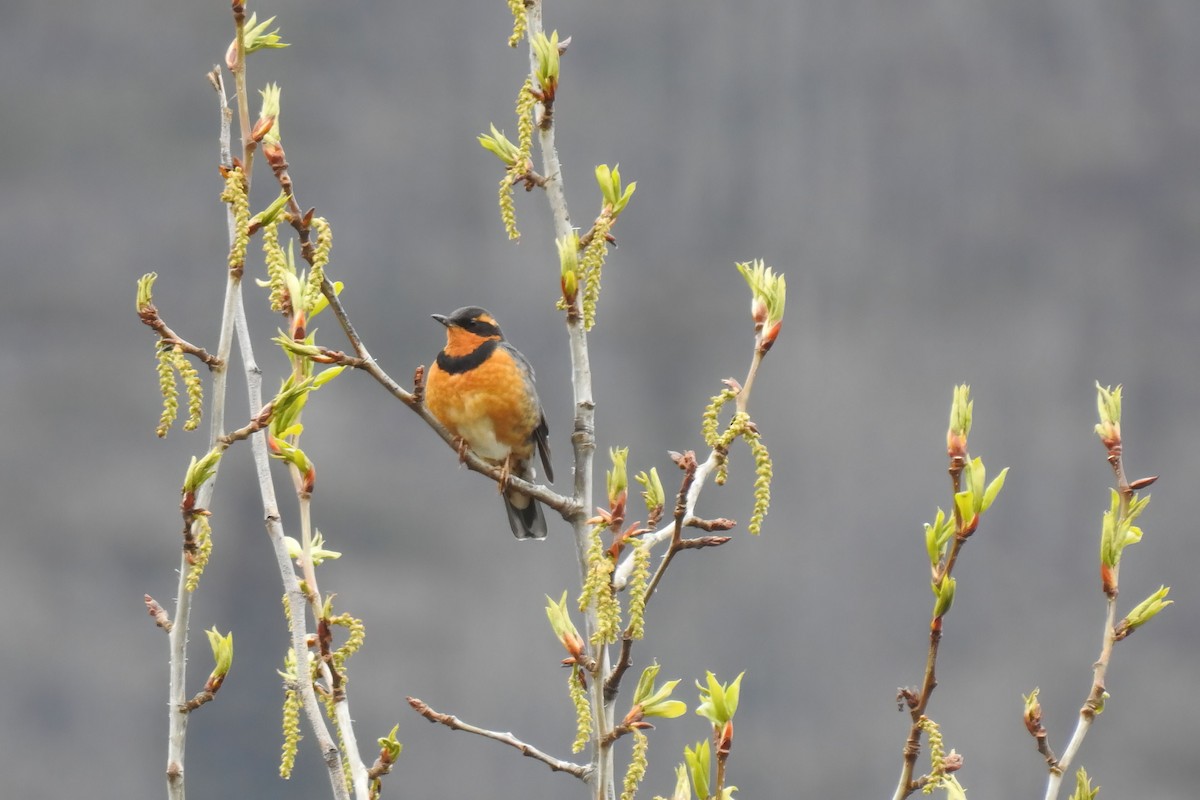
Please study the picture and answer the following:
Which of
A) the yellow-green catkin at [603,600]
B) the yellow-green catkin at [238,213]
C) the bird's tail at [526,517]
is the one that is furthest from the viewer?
the bird's tail at [526,517]

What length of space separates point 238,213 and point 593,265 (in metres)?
0.41

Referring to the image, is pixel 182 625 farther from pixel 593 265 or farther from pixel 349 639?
pixel 593 265

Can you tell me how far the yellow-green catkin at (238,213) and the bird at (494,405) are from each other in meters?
1.68

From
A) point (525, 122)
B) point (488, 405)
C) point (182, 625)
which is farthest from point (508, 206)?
point (488, 405)

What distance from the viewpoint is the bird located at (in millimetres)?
3105

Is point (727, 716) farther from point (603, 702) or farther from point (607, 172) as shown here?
point (607, 172)

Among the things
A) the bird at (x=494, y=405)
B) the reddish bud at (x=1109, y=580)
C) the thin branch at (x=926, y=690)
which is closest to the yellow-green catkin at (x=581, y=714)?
the thin branch at (x=926, y=690)

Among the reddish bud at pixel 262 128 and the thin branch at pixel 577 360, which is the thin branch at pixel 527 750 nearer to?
the thin branch at pixel 577 360

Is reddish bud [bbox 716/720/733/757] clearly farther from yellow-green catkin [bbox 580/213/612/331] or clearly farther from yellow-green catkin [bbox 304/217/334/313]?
yellow-green catkin [bbox 304/217/334/313]

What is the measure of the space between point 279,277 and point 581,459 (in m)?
0.43

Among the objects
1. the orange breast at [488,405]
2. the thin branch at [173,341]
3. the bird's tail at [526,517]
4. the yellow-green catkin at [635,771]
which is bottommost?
the yellow-green catkin at [635,771]

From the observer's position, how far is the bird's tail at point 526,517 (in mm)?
3262

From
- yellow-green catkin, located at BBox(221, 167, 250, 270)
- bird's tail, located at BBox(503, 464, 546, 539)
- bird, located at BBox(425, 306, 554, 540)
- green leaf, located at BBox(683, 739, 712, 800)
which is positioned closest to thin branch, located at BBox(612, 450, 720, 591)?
green leaf, located at BBox(683, 739, 712, 800)

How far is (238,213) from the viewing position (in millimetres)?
1304
